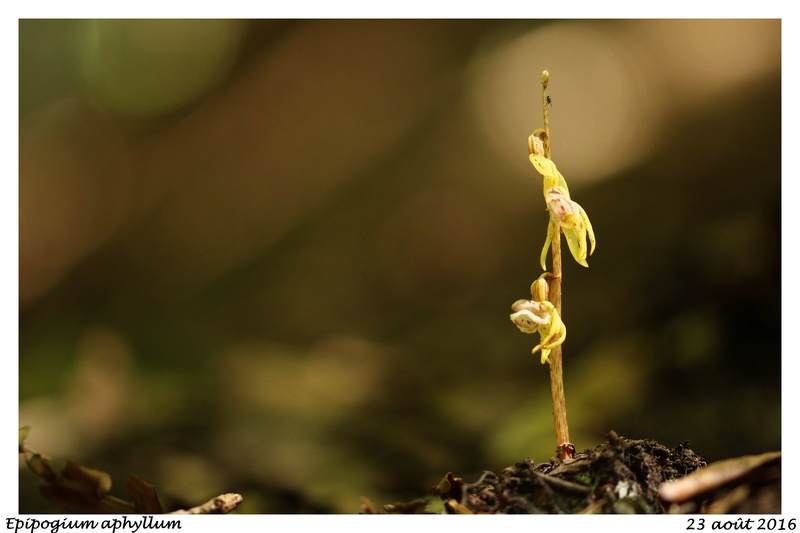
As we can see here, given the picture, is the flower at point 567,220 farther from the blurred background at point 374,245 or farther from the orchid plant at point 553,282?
the blurred background at point 374,245

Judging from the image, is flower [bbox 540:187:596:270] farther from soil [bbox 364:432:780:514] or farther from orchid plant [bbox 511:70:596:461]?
soil [bbox 364:432:780:514]

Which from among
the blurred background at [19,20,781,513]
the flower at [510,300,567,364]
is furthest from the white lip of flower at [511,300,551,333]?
the blurred background at [19,20,781,513]

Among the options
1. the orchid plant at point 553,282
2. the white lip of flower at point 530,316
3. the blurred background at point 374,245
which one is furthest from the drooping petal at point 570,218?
the blurred background at point 374,245

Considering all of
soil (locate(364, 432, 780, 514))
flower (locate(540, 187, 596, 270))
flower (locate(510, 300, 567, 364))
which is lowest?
soil (locate(364, 432, 780, 514))

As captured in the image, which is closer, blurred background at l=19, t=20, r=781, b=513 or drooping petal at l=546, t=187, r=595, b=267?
drooping petal at l=546, t=187, r=595, b=267

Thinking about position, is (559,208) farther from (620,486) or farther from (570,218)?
(620,486)

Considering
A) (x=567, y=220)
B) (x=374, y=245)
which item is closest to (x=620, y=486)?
(x=567, y=220)

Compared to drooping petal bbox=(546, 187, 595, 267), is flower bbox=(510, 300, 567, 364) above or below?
below
